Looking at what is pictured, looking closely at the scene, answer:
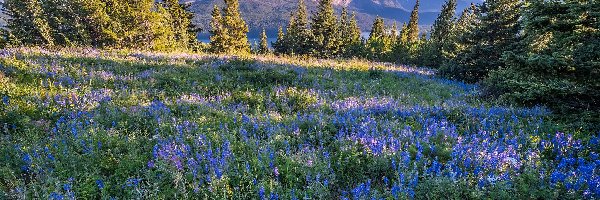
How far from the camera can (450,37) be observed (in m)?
29.4

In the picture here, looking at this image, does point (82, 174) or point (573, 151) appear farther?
point (573, 151)

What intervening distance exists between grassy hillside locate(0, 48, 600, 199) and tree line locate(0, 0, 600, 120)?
1012 millimetres

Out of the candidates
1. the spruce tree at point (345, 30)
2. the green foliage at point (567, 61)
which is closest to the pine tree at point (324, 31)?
the spruce tree at point (345, 30)

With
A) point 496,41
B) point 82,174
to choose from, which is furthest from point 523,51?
point 82,174

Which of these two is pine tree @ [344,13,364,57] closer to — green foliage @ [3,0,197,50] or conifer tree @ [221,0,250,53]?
conifer tree @ [221,0,250,53]

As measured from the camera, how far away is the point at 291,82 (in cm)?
1130

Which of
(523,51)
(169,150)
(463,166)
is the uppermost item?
(523,51)

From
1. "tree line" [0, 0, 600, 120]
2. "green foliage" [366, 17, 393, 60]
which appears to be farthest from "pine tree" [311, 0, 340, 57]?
"green foliage" [366, 17, 393, 60]

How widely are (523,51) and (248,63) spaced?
12.8 meters

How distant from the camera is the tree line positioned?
21.9ft

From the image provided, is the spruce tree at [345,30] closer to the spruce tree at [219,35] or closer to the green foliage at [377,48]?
the green foliage at [377,48]

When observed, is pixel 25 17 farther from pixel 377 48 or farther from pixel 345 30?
pixel 377 48

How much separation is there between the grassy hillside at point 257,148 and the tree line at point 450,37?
3.32ft

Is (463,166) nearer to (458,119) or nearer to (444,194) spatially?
(444,194)
